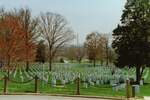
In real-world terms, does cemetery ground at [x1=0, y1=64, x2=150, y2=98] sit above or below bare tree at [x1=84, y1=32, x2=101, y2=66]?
below

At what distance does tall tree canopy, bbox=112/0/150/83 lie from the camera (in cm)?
4053

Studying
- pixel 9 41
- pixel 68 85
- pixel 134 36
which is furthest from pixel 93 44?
pixel 68 85

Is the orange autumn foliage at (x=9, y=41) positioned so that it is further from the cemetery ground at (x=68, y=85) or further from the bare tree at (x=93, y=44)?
the bare tree at (x=93, y=44)

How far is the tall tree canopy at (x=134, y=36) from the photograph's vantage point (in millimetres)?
40531

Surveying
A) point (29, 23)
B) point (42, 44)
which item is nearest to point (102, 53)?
point (42, 44)

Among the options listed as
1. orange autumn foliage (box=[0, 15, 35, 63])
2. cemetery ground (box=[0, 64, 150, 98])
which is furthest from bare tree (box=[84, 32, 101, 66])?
cemetery ground (box=[0, 64, 150, 98])

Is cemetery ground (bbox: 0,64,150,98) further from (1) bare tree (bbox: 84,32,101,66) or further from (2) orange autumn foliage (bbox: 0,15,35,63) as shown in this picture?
(1) bare tree (bbox: 84,32,101,66)

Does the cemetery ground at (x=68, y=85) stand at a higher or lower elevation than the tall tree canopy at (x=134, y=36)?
lower

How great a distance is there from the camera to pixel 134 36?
134ft

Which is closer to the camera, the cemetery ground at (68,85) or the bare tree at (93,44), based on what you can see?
the cemetery ground at (68,85)

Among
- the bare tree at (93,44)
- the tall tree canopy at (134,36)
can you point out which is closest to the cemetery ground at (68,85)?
the tall tree canopy at (134,36)

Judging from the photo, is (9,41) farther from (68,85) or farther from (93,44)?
(93,44)

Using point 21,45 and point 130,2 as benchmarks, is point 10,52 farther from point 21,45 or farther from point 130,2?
point 130,2

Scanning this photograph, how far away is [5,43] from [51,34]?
3736 centimetres
